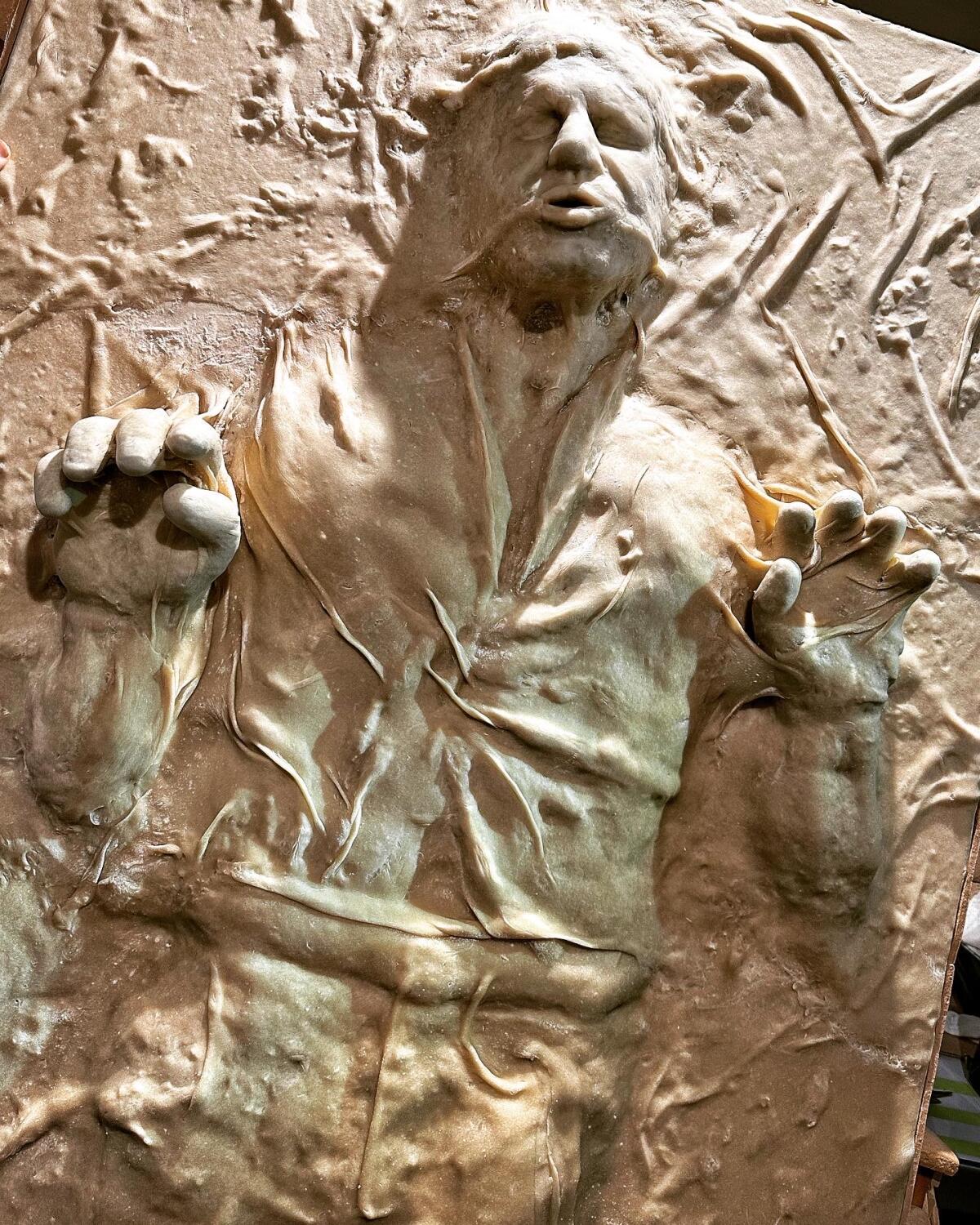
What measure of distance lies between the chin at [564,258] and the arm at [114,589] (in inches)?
27.2

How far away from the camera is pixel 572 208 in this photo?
213 cm

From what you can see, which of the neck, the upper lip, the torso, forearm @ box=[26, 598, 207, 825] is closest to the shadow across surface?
the upper lip

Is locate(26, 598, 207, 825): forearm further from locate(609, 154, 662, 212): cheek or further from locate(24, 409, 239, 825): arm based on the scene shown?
locate(609, 154, 662, 212): cheek

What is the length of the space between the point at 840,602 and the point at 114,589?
137 centimetres

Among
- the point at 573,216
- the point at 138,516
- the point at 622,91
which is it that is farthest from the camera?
the point at 622,91

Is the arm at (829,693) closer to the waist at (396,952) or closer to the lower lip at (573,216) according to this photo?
the waist at (396,952)

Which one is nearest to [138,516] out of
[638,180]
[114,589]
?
[114,589]

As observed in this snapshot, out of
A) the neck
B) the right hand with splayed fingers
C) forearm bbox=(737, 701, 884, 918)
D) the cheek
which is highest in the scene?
the cheek

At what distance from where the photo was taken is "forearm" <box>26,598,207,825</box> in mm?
1958

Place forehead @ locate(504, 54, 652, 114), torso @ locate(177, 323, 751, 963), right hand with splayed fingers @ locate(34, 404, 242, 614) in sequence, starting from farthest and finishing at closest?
forehead @ locate(504, 54, 652, 114) → torso @ locate(177, 323, 751, 963) → right hand with splayed fingers @ locate(34, 404, 242, 614)

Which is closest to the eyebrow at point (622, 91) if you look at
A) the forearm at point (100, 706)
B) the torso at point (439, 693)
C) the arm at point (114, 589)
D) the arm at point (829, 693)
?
the torso at point (439, 693)

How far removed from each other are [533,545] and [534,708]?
31 cm

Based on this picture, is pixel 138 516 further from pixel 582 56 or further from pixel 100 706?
pixel 582 56

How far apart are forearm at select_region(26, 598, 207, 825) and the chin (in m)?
0.90
